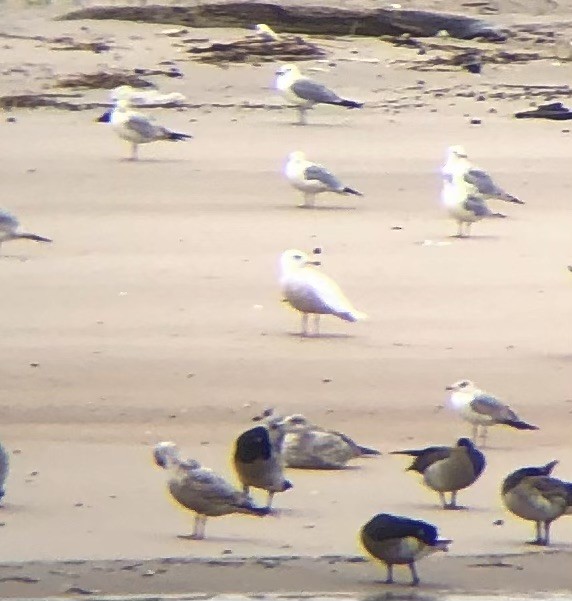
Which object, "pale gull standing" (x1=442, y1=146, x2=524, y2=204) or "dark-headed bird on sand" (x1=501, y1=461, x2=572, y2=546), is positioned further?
"pale gull standing" (x1=442, y1=146, x2=524, y2=204)

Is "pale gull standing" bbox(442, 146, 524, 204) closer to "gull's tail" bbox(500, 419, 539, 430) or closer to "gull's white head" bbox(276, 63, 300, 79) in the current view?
"gull's white head" bbox(276, 63, 300, 79)

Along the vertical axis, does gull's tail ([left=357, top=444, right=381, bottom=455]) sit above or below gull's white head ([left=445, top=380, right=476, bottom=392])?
below

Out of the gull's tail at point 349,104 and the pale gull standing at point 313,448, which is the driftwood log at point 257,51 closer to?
the gull's tail at point 349,104

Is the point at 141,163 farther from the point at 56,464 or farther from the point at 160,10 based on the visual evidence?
the point at 56,464

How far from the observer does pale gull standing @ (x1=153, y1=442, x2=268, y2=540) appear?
275 inches

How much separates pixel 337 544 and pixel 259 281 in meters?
5.00

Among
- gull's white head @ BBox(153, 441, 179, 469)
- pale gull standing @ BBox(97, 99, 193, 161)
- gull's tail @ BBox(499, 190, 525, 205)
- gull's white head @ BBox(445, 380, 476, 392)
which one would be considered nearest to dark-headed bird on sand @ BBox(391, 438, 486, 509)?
gull's white head @ BBox(153, 441, 179, 469)

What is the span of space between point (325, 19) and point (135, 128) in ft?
18.5

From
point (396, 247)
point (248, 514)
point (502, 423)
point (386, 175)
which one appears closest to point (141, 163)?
point (386, 175)

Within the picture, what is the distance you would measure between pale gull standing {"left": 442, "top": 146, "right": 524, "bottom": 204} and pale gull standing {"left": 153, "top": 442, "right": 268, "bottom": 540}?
6839 mm

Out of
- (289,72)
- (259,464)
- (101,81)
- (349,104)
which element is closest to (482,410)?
(259,464)

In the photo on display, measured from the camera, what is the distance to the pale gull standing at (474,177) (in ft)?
45.7

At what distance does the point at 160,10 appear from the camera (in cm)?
2158

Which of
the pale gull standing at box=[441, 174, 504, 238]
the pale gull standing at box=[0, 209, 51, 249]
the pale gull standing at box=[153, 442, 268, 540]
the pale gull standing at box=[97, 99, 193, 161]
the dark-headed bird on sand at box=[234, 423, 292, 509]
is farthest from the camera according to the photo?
the pale gull standing at box=[97, 99, 193, 161]
